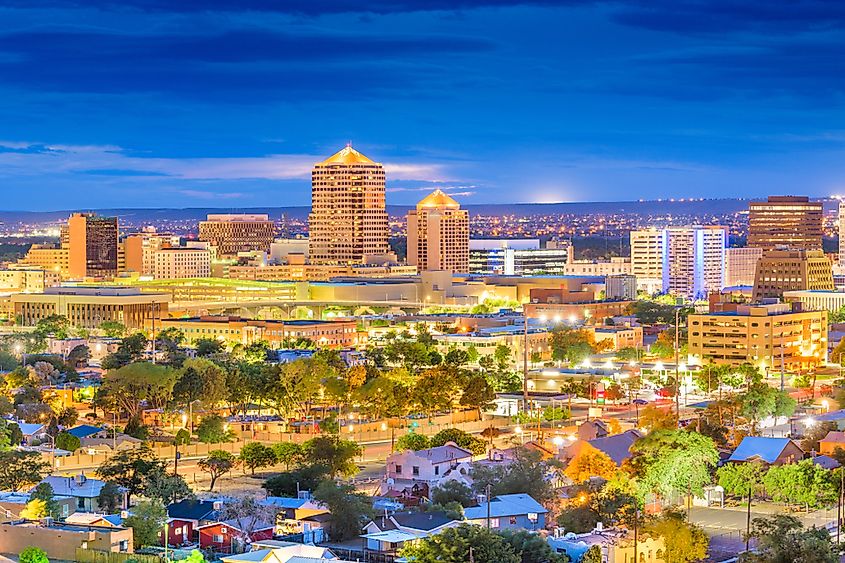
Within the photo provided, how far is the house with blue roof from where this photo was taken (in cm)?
4094

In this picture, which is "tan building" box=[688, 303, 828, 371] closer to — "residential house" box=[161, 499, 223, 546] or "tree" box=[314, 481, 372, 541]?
"tree" box=[314, 481, 372, 541]

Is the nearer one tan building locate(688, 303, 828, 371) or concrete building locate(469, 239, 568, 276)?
tan building locate(688, 303, 828, 371)

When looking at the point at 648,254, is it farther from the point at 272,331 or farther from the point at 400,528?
the point at 400,528

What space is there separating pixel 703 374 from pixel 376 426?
666 inches

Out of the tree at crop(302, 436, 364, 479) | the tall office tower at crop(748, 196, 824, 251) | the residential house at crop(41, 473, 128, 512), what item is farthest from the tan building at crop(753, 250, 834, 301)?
the residential house at crop(41, 473, 128, 512)

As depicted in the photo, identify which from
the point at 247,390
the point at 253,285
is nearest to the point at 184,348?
the point at 247,390

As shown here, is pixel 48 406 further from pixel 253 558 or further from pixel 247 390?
pixel 253 558

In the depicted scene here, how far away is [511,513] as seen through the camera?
1328 inches

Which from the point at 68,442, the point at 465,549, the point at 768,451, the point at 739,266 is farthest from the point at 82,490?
the point at 739,266

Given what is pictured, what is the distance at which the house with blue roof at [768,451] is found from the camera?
1612 inches

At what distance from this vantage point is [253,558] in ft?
94.3

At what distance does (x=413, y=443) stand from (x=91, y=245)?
364 ft

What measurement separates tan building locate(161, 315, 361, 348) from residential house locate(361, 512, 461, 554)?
49.5 meters

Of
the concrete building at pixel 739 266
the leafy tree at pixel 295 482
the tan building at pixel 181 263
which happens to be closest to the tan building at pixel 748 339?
the leafy tree at pixel 295 482
